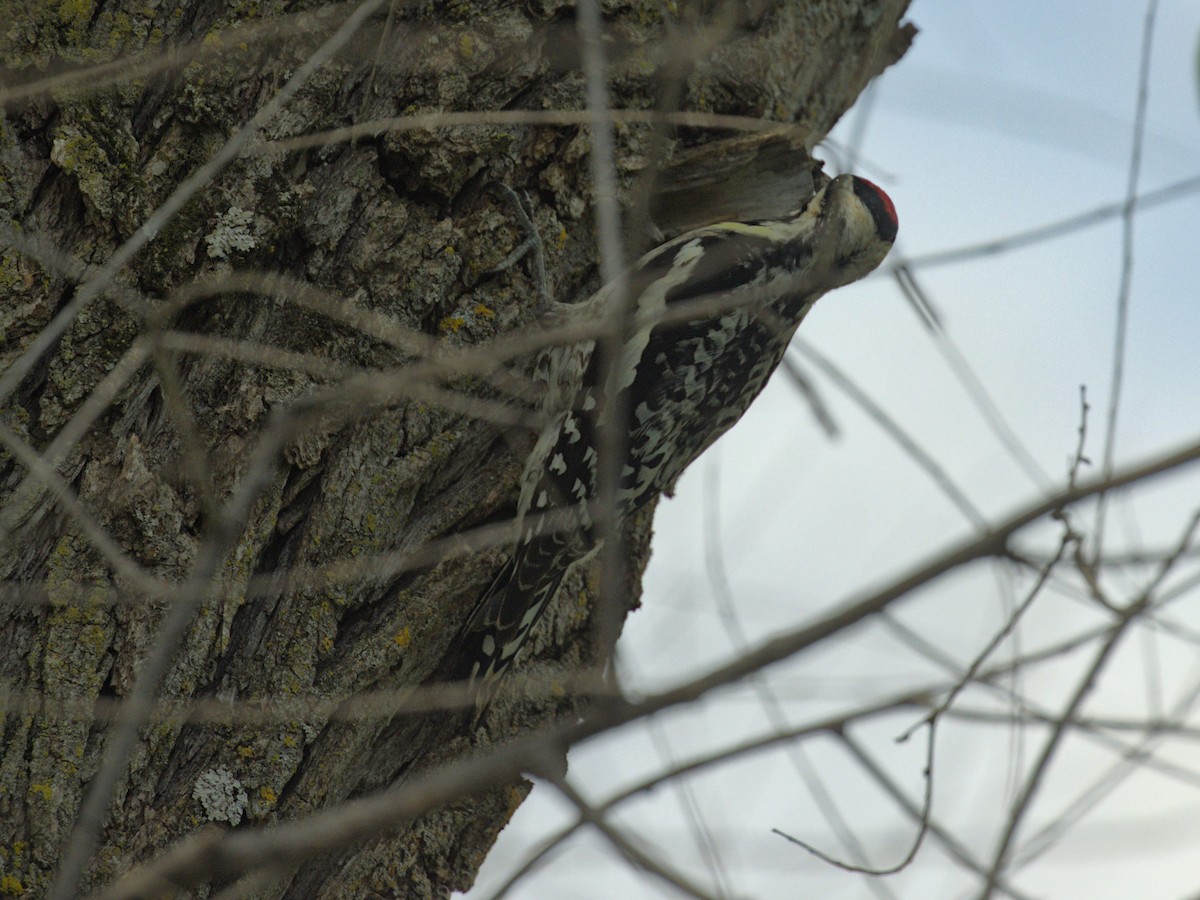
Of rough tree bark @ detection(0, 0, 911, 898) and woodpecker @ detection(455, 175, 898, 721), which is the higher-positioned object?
woodpecker @ detection(455, 175, 898, 721)

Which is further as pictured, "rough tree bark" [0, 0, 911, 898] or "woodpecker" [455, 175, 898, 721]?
"woodpecker" [455, 175, 898, 721]

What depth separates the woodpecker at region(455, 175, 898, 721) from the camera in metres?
2.69

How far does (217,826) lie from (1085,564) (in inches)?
56.8

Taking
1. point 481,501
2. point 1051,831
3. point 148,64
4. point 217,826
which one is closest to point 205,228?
point 148,64

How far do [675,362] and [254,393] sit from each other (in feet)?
4.15

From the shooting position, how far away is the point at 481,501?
2.52m

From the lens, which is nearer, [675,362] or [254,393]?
[254,393]

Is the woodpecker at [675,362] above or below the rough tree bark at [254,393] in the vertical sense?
above

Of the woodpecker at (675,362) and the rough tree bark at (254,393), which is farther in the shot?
the woodpecker at (675,362)

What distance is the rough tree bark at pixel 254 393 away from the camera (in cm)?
191

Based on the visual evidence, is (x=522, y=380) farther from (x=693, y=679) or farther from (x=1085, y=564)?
(x=693, y=679)

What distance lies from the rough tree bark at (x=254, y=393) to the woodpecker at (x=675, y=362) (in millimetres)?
158

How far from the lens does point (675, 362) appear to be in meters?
3.07

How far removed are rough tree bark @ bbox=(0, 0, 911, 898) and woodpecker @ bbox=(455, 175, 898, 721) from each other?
158 mm
